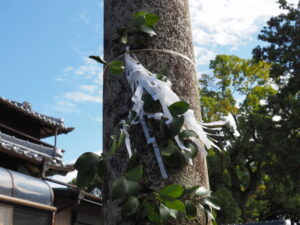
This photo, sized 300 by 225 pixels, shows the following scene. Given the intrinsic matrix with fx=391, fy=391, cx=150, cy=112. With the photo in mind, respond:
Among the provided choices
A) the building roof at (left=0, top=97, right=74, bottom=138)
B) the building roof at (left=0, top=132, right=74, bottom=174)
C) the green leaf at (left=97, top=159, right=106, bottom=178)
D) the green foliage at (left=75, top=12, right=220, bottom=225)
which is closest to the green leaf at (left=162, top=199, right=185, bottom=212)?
the green foliage at (left=75, top=12, right=220, bottom=225)

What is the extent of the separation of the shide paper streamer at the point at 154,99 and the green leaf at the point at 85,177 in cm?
11

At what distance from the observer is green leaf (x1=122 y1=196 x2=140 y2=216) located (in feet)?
3.09

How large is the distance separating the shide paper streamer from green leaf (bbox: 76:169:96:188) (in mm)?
109

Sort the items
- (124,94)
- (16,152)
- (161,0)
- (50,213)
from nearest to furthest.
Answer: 1. (124,94)
2. (161,0)
3. (50,213)
4. (16,152)

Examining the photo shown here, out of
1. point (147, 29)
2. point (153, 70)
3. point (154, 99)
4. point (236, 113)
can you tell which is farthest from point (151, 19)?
point (236, 113)

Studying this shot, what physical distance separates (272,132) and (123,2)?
14.1m

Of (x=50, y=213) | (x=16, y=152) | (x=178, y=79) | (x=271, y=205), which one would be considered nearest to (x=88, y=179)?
(x=178, y=79)

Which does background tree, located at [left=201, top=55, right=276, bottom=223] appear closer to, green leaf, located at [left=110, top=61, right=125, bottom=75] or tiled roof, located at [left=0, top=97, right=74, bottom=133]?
tiled roof, located at [left=0, top=97, right=74, bottom=133]

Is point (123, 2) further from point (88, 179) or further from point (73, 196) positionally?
point (73, 196)

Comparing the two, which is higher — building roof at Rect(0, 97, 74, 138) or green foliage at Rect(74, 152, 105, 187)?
building roof at Rect(0, 97, 74, 138)

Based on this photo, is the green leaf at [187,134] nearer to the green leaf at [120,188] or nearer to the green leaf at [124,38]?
the green leaf at [120,188]

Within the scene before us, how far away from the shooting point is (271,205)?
25781 millimetres

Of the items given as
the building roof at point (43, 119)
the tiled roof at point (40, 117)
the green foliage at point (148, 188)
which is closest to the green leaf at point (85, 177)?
the green foliage at point (148, 188)

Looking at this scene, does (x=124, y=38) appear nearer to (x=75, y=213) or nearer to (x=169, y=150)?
(x=169, y=150)
